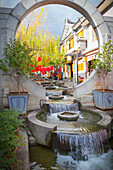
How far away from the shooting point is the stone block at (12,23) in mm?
5843

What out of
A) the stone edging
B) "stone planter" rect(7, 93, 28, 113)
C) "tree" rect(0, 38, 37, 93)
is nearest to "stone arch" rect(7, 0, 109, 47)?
"tree" rect(0, 38, 37, 93)

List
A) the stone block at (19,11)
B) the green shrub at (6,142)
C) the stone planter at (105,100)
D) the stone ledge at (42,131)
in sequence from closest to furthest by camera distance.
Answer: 1. the green shrub at (6,142)
2. the stone ledge at (42,131)
3. the stone planter at (105,100)
4. the stone block at (19,11)

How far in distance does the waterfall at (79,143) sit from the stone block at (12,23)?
4.34m

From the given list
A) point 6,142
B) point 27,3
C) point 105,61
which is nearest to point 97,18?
point 105,61

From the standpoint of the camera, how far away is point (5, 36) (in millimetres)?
5793

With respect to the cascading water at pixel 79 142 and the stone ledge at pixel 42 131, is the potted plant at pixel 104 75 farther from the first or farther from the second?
the stone ledge at pixel 42 131

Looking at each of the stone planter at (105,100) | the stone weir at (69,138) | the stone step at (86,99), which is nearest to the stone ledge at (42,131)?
the stone weir at (69,138)

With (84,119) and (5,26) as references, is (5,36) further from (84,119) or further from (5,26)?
(84,119)

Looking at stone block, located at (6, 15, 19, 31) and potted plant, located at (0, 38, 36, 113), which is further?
stone block, located at (6, 15, 19, 31)

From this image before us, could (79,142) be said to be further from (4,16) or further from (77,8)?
(77,8)

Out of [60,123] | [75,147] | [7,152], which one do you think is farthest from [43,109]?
[7,152]

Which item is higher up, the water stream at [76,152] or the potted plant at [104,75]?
the potted plant at [104,75]

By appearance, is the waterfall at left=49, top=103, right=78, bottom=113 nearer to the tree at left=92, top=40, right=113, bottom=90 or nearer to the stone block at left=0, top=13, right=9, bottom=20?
the tree at left=92, top=40, right=113, bottom=90

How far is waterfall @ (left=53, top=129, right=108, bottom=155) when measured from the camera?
3.90 meters
